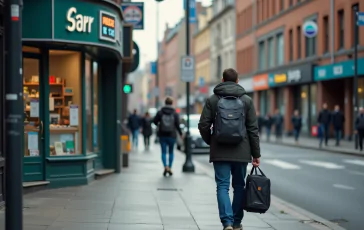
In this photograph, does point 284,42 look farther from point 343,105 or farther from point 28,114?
point 28,114

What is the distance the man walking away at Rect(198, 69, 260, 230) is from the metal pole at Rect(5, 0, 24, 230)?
8.91 ft

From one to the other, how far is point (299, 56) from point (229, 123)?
3792 cm

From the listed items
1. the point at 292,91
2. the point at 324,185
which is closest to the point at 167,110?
the point at 324,185

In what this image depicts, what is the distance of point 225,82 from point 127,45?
10.1m

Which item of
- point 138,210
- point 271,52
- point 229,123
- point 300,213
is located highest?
point 271,52

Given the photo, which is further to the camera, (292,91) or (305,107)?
(292,91)

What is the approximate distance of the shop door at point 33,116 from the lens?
1233 centimetres

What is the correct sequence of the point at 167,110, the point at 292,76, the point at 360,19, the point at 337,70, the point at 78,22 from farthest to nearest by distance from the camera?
the point at 292,76, the point at 337,70, the point at 360,19, the point at 167,110, the point at 78,22

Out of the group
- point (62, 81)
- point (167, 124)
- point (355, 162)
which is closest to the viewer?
point (62, 81)

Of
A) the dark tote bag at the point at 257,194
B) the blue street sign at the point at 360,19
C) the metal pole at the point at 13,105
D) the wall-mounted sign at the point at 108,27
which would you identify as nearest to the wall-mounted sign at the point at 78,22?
the wall-mounted sign at the point at 108,27

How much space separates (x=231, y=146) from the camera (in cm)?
752

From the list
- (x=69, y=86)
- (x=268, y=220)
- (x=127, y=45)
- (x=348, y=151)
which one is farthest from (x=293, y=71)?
(x=268, y=220)

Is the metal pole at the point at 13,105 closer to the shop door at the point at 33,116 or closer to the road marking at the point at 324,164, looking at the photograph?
the shop door at the point at 33,116

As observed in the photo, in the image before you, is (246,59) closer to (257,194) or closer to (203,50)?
(203,50)
